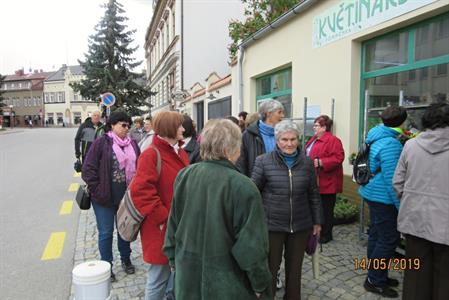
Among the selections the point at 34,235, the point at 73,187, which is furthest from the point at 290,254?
the point at 73,187

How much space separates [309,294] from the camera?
3668mm

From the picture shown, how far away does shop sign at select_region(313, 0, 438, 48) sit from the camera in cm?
509

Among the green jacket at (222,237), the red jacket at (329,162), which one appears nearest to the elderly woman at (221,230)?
the green jacket at (222,237)

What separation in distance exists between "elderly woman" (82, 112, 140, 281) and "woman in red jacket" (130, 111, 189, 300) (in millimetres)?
1109

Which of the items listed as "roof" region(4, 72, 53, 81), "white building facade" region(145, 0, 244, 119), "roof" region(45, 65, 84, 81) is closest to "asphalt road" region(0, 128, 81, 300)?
"white building facade" region(145, 0, 244, 119)

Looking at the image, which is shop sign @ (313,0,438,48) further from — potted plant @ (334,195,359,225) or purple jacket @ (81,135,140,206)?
purple jacket @ (81,135,140,206)

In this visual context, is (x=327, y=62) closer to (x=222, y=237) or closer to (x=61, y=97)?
(x=222, y=237)

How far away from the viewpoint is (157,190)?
2.85 m

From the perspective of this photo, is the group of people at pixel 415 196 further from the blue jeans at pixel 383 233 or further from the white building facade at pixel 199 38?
the white building facade at pixel 199 38

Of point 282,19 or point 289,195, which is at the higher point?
point 282,19

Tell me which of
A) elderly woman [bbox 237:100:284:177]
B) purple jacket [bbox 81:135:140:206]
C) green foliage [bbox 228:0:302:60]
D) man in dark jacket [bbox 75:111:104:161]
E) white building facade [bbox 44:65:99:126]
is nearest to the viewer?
elderly woman [bbox 237:100:284:177]

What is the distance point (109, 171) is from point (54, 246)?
2171mm

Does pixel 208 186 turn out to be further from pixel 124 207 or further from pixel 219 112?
pixel 219 112
